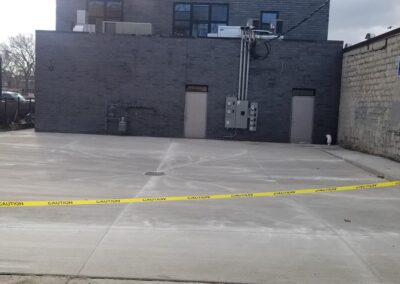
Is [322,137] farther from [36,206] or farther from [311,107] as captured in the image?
[36,206]

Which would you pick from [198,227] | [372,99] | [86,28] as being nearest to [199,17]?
[86,28]

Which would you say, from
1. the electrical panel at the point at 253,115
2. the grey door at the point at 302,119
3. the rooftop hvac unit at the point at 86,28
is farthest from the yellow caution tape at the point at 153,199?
the rooftop hvac unit at the point at 86,28

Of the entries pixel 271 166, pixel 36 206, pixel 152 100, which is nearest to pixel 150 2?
pixel 152 100

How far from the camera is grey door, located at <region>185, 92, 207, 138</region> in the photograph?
24.0m

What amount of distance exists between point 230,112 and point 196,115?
1.73 meters

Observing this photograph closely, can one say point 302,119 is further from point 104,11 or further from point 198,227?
point 198,227

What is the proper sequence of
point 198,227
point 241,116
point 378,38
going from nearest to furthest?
point 198,227, point 378,38, point 241,116

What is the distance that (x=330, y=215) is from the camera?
816 centimetres

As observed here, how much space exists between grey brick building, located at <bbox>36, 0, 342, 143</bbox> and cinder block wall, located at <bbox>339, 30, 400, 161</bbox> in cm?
163

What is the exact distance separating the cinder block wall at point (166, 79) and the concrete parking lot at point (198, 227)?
9876 millimetres

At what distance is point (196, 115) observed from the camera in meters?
24.0

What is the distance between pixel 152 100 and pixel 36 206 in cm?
1605

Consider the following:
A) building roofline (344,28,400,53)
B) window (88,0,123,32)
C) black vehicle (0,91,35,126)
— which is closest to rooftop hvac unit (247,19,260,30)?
building roofline (344,28,400,53)

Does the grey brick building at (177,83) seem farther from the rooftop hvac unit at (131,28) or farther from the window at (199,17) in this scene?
the window at (199,17)
